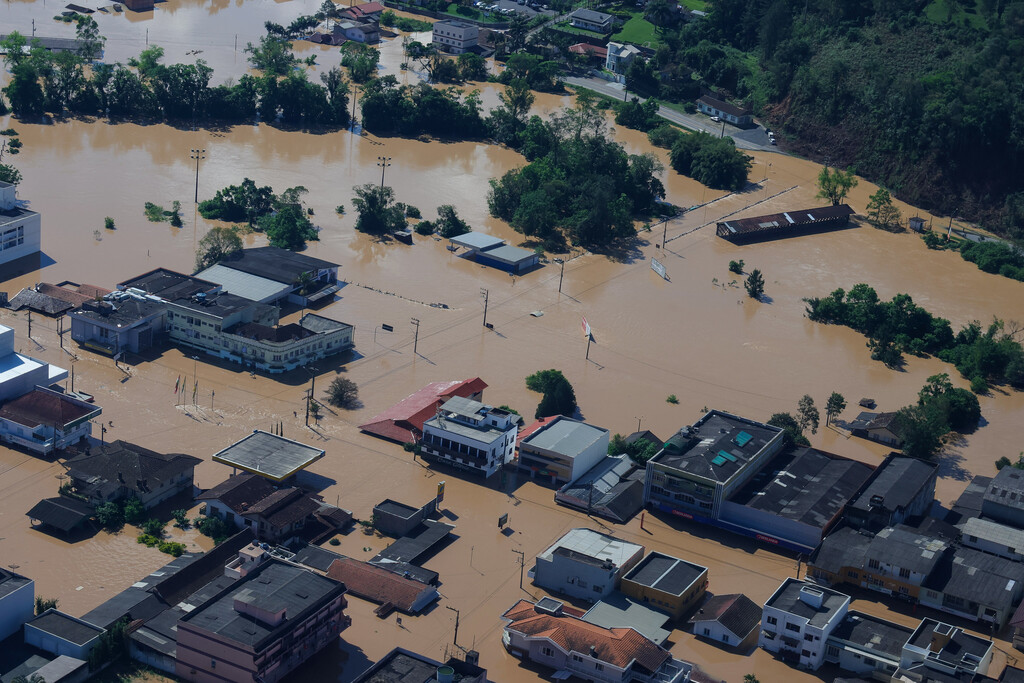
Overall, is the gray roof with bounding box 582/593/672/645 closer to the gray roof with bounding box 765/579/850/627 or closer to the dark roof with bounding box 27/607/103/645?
the gray roof with bounding box 765/579/850/627

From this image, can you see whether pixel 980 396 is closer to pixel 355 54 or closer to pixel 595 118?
pixel 595 118

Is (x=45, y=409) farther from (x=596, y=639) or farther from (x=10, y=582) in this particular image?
(x=596, y=639)

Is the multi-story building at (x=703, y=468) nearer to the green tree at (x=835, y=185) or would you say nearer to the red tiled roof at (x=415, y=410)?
the red tiled roof at (x=415, y=410)

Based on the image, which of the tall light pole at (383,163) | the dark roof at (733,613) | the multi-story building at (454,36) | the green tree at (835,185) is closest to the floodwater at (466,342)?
the tall light pole at (383,163)

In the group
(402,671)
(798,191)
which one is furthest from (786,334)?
(402,671)

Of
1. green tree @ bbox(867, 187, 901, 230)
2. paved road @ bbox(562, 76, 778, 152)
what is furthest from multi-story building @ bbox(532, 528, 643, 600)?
paved road @ bbox(562, 76, 778, 152)

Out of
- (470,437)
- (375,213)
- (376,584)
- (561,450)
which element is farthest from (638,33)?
(376,584)
